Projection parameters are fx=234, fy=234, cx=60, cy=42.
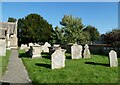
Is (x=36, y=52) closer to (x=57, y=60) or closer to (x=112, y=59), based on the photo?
(x=57, y=60)

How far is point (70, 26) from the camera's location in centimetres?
6241

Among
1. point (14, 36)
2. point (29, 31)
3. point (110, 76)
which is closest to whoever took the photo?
point (110, 76)

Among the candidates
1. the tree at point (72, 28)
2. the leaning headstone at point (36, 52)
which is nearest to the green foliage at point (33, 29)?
the tree at point (72, 28)

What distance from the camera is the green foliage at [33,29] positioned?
6675cm

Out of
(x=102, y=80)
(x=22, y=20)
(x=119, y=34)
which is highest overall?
(x=22, y=20)

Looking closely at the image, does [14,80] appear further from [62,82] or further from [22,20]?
[22,20]

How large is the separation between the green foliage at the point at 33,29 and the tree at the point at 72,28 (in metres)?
6.68

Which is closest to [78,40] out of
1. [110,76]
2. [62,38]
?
[62,38]

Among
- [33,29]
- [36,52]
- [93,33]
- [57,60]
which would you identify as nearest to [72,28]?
[33,29]

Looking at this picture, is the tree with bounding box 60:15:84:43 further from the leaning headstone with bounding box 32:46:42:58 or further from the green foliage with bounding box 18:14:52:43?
the leaning headstone with bounding box 32:46:42:58

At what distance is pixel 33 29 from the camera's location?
224 feet

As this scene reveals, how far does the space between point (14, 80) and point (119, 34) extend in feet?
68.9

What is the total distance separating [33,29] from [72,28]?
1303 cm

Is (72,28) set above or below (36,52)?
above
